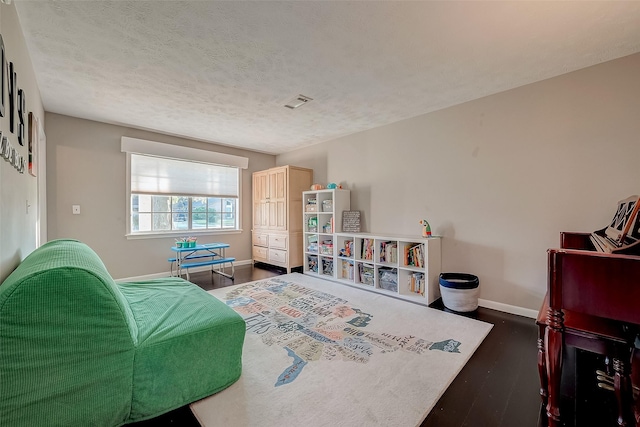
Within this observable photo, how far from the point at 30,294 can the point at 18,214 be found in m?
1.06

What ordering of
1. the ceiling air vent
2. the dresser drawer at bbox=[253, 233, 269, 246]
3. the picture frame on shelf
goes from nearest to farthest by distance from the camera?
the ceiling air vent
the picture frame on shelf
the dresser drawer at bbox=[253, 233, 269, 246]

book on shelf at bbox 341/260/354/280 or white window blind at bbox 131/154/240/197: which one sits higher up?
white window blind at bbox 131/154/240/197

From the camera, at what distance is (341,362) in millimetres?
1892

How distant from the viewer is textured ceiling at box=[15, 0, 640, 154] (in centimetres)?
169

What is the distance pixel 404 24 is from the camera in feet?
5.94

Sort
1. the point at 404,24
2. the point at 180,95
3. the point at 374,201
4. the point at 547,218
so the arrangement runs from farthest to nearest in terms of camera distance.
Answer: the point at 374,201, the point at 180,95, the point at 547,218, the point at 404,24

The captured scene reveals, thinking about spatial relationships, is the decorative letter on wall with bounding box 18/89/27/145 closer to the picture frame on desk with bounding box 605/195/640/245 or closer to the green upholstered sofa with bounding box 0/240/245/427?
the green upholstered sofa with bounding box 0/240/245/427

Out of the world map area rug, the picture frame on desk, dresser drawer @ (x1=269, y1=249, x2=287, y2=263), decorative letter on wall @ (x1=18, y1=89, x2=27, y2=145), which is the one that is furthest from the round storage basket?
decorative letter on wall @ (x1=18, y1=89, x2=27, y2=145)

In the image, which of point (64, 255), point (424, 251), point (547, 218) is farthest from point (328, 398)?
point (547, 218)

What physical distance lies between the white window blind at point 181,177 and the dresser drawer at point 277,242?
1214 millimetres

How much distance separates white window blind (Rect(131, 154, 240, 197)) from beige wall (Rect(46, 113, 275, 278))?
0.74ft

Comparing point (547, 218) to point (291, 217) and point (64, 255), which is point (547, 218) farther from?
point (64, 255)

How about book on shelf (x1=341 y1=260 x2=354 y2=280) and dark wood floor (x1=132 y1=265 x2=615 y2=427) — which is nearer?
dark wood floor (x1=132 y1=265 x2=615 y2=427)

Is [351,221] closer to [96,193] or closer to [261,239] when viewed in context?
[261,239]
